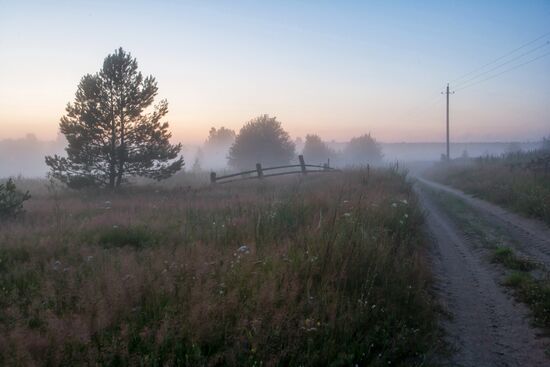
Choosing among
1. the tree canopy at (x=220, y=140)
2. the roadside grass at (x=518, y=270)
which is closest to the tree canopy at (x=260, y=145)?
the roadside grass at (x=518, y=270)

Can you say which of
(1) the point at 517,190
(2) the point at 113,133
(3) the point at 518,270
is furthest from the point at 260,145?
(3) the point at 518,270

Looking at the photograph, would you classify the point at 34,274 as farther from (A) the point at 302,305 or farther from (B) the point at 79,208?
(B) the point at 79,208

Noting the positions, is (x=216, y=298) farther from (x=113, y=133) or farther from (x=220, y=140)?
(x=220, y=140)

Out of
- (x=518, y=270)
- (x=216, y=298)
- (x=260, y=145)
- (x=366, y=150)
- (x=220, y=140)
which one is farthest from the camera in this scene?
(x=220, y=140)

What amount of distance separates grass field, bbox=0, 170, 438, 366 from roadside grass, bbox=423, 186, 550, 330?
1.53 meters

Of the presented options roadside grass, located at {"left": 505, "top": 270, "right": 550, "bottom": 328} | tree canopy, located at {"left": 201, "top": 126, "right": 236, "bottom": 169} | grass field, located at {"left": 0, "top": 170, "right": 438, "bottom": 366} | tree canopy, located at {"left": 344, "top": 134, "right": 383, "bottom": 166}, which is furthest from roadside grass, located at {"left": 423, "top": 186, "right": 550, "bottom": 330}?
tree canopy, located at {"left": 201, "top": 126, "right": 236, "bottom": 169}

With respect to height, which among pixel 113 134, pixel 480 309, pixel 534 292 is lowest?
pixel 480 309

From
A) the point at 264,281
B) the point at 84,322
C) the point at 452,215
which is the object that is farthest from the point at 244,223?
the point at 452,215

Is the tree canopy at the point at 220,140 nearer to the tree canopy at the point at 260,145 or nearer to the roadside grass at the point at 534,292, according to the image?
the tree canopy at the point at 260,145

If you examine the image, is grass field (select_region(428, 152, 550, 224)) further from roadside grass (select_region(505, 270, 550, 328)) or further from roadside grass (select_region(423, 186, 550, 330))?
roadside grass (select_region(505, 270, 550, 328))

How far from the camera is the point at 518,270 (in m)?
7.59

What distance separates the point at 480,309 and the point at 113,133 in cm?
1693

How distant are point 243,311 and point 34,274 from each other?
3505 millimetres

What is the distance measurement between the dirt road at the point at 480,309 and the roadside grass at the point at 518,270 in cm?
16
